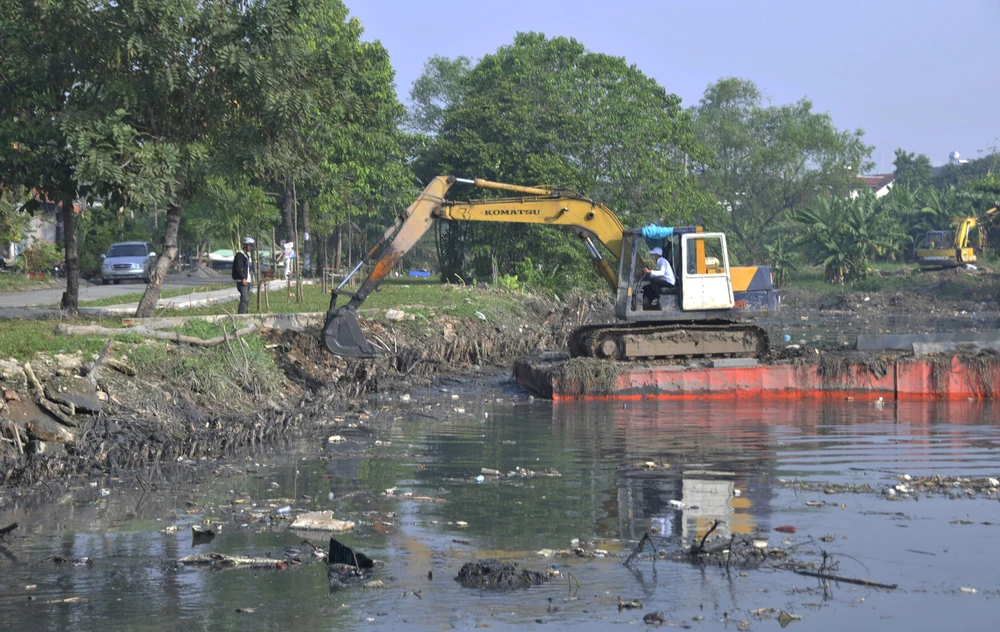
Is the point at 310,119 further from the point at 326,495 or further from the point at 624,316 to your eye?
the point at 326,495

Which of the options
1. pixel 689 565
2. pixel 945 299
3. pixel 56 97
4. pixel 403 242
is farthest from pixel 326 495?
pixel 945 299

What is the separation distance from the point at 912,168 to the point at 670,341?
3222 inches

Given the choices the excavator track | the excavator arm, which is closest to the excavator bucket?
→ the excavator arm

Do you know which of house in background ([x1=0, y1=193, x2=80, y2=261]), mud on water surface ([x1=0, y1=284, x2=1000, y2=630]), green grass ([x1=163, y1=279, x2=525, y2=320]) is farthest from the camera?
house in background ([x1=0, y1=193, x2=80, y2=261])

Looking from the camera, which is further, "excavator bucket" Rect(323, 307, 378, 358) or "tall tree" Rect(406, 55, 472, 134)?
"tall tree" Rect(406, 55, 472, 134)

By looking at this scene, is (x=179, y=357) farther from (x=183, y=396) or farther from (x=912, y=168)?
(x=912, y=168)

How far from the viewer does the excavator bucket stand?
18094mm

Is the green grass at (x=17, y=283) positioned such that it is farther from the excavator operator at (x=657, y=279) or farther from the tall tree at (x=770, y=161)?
the tall tree at (x=770, y=161)

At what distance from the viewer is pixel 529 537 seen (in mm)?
10062

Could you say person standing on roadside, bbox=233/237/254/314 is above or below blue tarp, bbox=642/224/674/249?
below

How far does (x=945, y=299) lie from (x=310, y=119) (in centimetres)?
4379

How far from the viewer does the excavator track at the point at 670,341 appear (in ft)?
68.8

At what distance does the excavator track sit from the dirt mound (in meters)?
12.3

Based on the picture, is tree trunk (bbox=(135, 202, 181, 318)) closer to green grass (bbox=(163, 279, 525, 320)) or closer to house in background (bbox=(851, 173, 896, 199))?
green grass (bbox=(163, 279, 525, 320))
